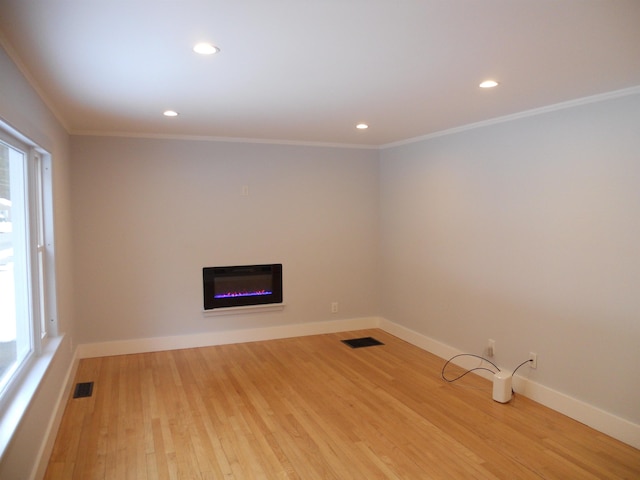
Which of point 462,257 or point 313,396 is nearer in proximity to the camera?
point 313,396

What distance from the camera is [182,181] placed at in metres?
4.90

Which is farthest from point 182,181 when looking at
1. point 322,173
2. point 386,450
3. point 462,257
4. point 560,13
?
point 560,13

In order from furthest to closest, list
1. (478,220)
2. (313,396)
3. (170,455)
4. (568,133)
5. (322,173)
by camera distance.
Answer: (322,173) < (478,220) < (313,396) < (568,133) < (170,455)

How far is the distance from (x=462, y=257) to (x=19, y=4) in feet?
12.7

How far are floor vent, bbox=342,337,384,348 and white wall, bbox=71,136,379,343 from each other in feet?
1.54

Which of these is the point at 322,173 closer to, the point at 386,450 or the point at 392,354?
the point at 392,354

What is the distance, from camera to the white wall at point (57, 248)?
6.88 ft

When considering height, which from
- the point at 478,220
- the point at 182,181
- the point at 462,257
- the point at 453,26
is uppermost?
the point at 453,26

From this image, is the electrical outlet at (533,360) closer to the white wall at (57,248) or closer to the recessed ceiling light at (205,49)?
the recessed ceiling light at (205,49)

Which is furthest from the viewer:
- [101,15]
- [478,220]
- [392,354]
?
[392,354]

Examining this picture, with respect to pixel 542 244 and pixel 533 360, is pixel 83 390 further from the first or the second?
pixel 542 244

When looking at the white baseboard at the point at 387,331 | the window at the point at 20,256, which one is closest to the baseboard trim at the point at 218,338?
the white baseboard at the point at 387,331

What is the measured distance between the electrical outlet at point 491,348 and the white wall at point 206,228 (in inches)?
76.8

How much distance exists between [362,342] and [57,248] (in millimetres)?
3295
